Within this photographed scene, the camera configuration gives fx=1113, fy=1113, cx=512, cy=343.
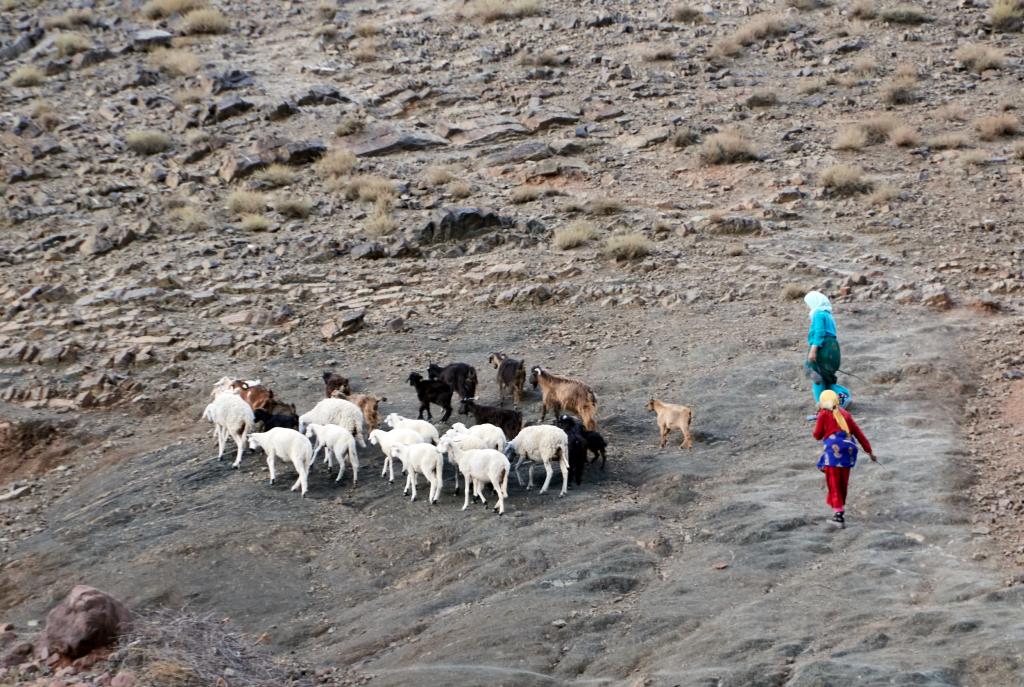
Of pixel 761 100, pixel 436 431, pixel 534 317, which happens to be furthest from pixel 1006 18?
pixel 436 431

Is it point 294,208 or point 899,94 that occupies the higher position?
point 899,94

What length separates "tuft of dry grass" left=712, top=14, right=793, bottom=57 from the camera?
98.9ft

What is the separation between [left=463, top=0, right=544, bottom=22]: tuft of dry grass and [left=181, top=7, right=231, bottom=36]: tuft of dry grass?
24.6 ft

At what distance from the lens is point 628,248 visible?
20.3 metres

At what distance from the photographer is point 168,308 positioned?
63.8ft

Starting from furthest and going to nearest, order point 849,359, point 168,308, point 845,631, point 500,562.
Result: point 168,308
point 849,359
point 500,562
point 845,631

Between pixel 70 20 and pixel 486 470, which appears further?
pixel 70 20

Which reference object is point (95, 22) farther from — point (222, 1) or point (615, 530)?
point (615, 530)

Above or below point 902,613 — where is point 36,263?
above

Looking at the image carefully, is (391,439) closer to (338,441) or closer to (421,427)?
(421,427)

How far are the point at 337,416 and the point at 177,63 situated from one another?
20.3 m

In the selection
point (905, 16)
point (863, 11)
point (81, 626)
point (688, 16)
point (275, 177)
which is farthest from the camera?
point (688, 16)

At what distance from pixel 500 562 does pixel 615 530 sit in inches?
51.2

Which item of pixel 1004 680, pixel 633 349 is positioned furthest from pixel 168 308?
pixel 1004 680
